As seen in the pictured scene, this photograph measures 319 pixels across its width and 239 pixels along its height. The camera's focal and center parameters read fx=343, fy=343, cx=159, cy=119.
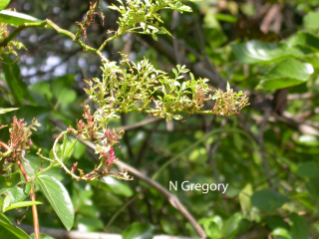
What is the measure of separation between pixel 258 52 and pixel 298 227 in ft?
1.40

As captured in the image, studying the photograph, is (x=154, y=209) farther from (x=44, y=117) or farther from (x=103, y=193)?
(x=44, y=117)

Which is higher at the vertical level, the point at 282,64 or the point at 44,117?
the point at 282,64

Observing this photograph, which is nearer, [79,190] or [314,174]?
[314,174]

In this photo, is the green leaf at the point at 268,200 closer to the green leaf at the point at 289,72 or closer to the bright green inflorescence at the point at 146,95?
the green leaf at the point at 289,72

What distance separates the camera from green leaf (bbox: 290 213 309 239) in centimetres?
68

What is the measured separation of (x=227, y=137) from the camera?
144 cm

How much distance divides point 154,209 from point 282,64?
0.78 meters

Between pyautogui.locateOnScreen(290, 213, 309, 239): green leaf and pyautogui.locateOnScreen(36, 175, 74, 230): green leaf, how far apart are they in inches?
18.7

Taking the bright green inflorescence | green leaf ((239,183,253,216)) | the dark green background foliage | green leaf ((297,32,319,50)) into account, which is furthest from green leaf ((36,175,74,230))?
green leaf ((297,32,319,50))

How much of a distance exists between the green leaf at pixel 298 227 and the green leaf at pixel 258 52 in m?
0.36

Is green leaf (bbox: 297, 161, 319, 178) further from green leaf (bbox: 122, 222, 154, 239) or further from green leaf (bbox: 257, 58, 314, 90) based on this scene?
green leaf (bbox: 122, 222, 154, 239)

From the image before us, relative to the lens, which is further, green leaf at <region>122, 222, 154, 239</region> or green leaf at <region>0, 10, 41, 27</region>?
Result: green leaf at <region>122, 222, 154, 239</region>

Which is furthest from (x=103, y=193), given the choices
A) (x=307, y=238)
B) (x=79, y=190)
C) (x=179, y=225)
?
(x=307, y=238)

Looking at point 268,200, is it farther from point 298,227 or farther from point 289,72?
point 289,72
